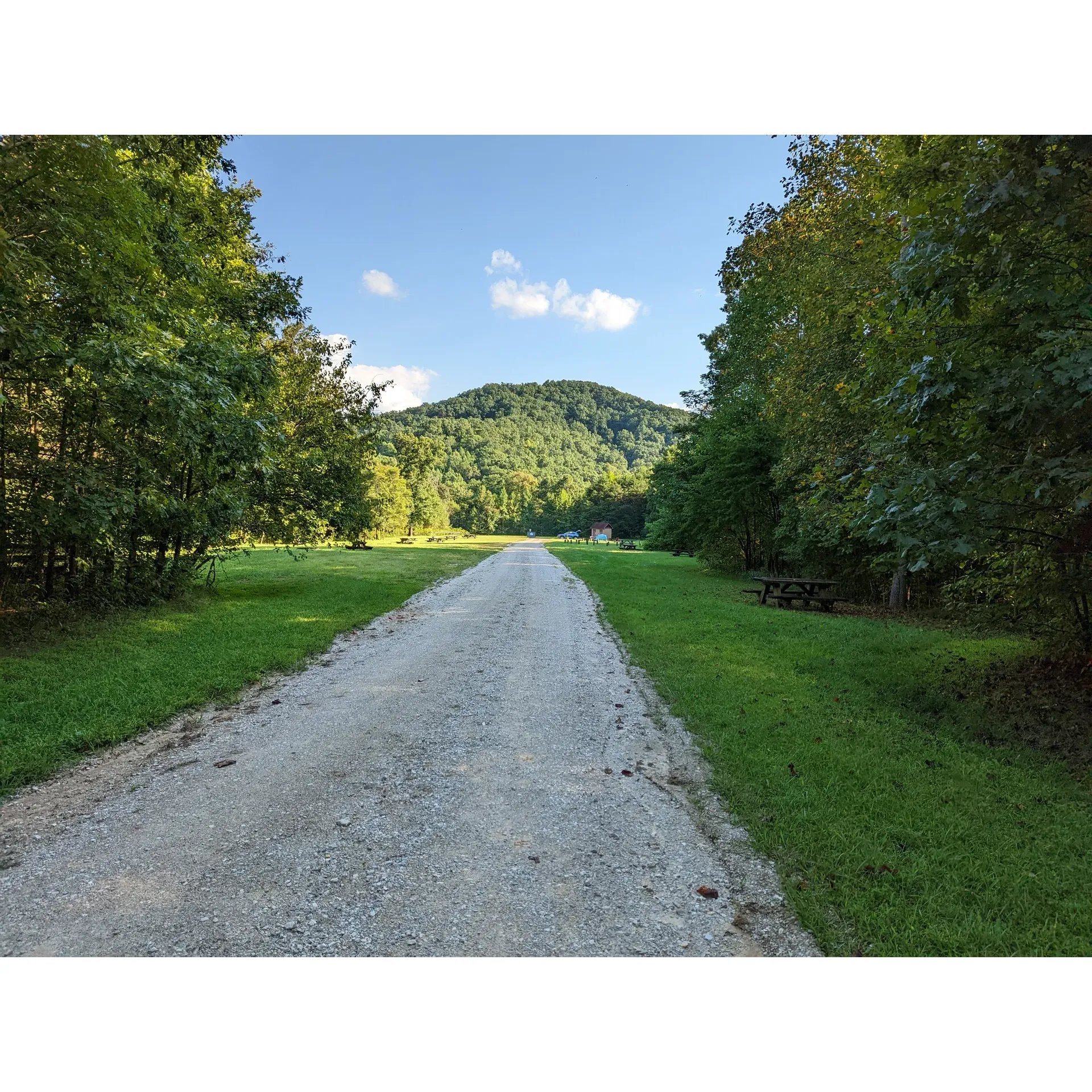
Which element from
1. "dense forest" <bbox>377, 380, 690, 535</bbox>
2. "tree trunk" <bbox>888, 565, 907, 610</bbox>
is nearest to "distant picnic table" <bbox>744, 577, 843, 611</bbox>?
"tree trunk" <bbox>888, 565, 907, 610</bbox>

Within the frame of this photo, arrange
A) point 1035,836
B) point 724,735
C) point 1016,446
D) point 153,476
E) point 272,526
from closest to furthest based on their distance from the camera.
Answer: point 1035,836 < point 1016,446 < point 724,735 < point 153,476 < point 272,526

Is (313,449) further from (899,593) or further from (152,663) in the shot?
(899,593)

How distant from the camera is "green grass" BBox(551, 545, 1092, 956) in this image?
2.53 meters

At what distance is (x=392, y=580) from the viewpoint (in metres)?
17.6

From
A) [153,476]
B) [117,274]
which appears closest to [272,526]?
[153,476]

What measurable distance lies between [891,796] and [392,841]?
128 inches

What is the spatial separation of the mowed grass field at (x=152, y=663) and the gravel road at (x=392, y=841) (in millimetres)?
393

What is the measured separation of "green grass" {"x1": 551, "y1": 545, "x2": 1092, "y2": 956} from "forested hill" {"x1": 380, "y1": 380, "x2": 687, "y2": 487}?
10710 centimetres

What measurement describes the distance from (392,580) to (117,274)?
1183cm

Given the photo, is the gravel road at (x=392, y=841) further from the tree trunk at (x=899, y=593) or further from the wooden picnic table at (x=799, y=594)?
the tree trunk at (x=899, y=593)

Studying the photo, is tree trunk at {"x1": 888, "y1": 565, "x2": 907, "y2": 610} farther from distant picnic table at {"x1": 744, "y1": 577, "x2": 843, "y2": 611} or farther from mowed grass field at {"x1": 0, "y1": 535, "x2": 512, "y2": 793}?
mowed grass field at {"x1": 0, "y1": 535, "x2": 512, "y2": 793}

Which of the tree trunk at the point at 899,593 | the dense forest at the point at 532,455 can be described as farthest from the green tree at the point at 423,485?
the tree trunk at the point at 899,593

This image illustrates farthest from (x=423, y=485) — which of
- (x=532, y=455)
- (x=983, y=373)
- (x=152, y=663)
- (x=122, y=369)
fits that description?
(x=983, y=373)

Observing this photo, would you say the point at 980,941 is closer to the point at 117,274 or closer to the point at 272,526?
the point at 117,274
